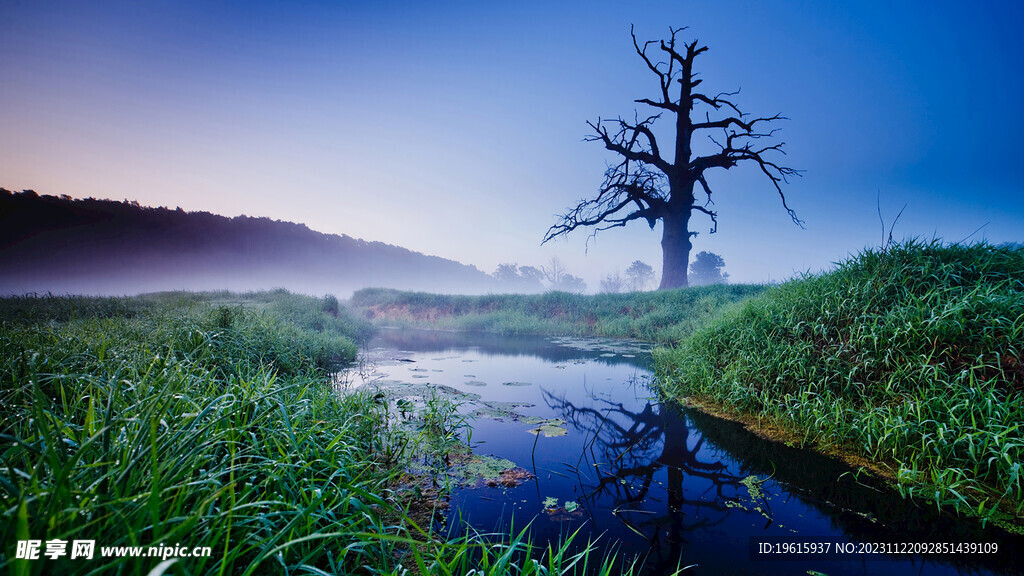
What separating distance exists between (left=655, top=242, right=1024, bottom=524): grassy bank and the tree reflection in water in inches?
55.7

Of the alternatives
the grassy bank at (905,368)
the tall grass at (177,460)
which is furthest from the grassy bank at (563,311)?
the tall grass at (177,460)

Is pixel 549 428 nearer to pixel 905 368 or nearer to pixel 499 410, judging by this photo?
pixel 499 410

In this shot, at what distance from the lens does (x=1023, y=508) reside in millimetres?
2674

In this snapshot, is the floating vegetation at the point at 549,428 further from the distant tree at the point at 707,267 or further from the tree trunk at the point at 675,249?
the distant tree at the point at 707,267

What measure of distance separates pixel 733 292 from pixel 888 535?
13530 mm

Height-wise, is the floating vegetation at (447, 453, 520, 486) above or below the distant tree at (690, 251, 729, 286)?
below

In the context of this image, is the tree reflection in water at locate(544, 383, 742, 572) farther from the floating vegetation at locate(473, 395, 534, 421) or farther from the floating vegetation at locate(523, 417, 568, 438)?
the floating vegetation at locate(473, 395, 534, 421)

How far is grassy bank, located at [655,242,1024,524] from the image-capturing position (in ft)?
10.2

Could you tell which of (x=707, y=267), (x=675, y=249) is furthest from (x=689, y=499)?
(x=707, y=267)

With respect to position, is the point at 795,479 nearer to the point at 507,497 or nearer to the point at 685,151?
the point at 507,497

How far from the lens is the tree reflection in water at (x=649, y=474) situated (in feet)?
8.78

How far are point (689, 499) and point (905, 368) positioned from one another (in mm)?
3196

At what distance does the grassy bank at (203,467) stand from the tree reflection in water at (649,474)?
59 cm

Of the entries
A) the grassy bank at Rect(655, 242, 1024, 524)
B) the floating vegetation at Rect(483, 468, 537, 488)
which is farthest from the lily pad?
the grassy bank at Rect(655, 242, 1024, 524)
